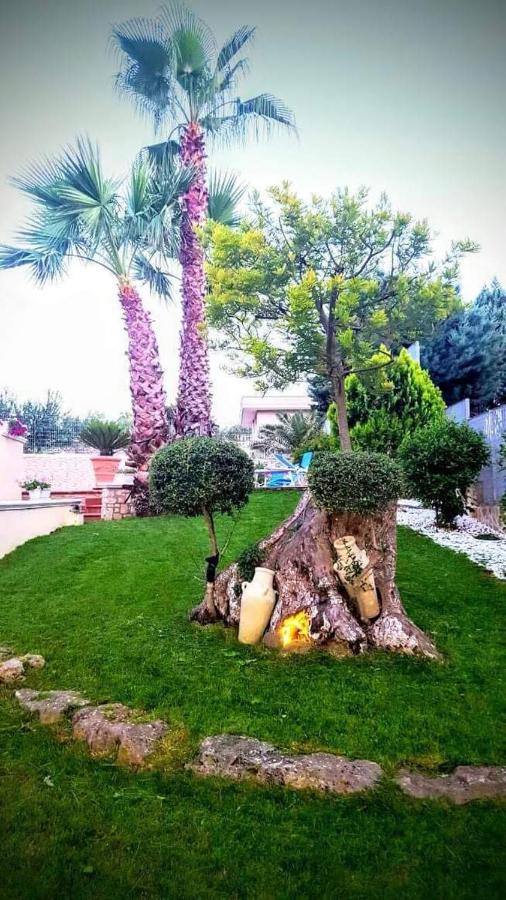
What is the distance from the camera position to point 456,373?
1786 centimetres

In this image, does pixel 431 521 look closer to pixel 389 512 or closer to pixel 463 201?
pixel 389 512

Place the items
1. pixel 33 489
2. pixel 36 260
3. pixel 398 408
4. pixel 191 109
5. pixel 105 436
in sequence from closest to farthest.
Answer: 1. pixel 398 408
2. pixel 33 489
3. pixel 36 260
4. pixel 191 109
5. pixel 105 436

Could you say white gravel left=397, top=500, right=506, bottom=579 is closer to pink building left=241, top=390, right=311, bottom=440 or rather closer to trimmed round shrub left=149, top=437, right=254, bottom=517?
trimmed round shrub left=149, top=437, right=254, bottom=517

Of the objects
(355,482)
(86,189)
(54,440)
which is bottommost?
(355,482)

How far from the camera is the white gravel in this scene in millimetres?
7169

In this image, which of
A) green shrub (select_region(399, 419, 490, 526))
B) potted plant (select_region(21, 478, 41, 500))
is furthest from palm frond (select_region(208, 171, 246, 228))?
green shrub (select_region(399, 419, 490, 526))

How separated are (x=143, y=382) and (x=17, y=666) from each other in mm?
9184

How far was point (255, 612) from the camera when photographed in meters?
4.53

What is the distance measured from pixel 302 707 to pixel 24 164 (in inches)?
527

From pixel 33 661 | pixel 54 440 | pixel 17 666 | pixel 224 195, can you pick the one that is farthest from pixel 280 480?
pixel 17 666

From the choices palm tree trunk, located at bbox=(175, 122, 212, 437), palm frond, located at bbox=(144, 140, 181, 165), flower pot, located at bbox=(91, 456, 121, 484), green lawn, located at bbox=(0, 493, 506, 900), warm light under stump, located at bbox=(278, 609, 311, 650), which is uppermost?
palm frond, located at bbox=(144, 140, 181, 165)

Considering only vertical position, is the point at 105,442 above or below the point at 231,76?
below

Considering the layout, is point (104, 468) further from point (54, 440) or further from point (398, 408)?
point (398, 408)

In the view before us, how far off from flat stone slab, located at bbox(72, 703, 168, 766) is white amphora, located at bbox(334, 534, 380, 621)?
6.57 feet
